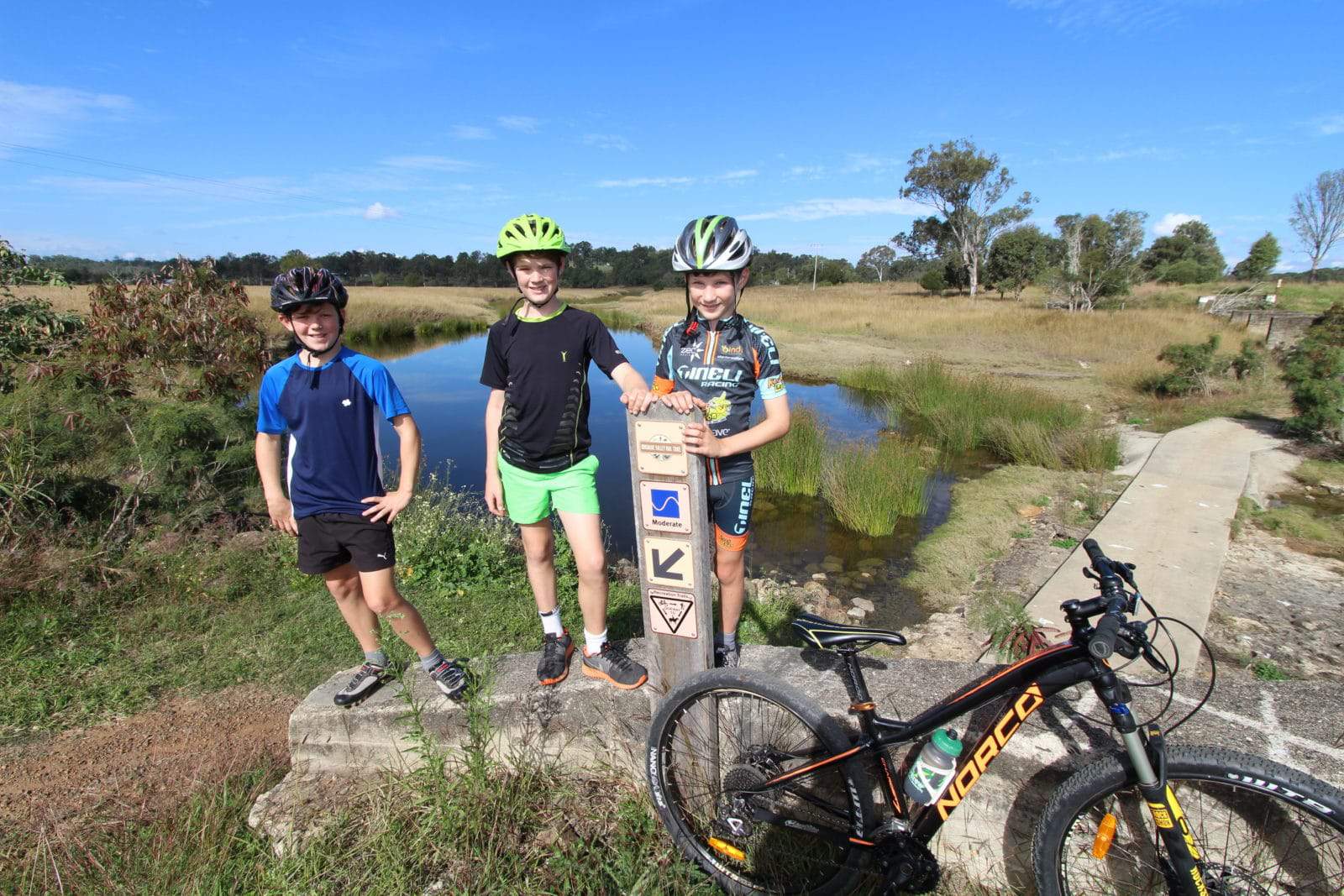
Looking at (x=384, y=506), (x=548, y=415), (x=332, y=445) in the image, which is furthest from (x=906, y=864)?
(x=332, y=445)

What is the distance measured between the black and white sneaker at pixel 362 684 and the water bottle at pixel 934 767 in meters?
2.24

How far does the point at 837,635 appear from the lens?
2.00m

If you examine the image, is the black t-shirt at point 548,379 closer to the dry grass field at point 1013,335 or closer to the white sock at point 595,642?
the white sock at point 595,642

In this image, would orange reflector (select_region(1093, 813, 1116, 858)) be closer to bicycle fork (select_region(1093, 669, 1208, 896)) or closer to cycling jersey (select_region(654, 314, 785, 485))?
bicycle fork (select_region(1093, 669, 1208, 896))

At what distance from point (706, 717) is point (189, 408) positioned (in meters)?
5.81

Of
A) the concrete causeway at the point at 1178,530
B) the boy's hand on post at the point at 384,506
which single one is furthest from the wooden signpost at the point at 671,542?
the concrete causeway at the point at 1178,530

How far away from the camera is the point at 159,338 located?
6.27 m

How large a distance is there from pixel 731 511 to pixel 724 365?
60 cm

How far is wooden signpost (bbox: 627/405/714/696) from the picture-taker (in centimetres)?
203

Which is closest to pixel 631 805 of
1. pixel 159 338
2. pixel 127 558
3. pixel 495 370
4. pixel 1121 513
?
pixel 495 370

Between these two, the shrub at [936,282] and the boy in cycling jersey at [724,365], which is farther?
the shrub at [936,282]

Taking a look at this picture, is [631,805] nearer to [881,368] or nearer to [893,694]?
[893,694]

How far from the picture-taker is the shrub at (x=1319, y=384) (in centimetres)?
804

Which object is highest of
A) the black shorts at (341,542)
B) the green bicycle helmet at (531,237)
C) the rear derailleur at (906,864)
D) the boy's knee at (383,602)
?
the green bicycle helmet at (531,237)
